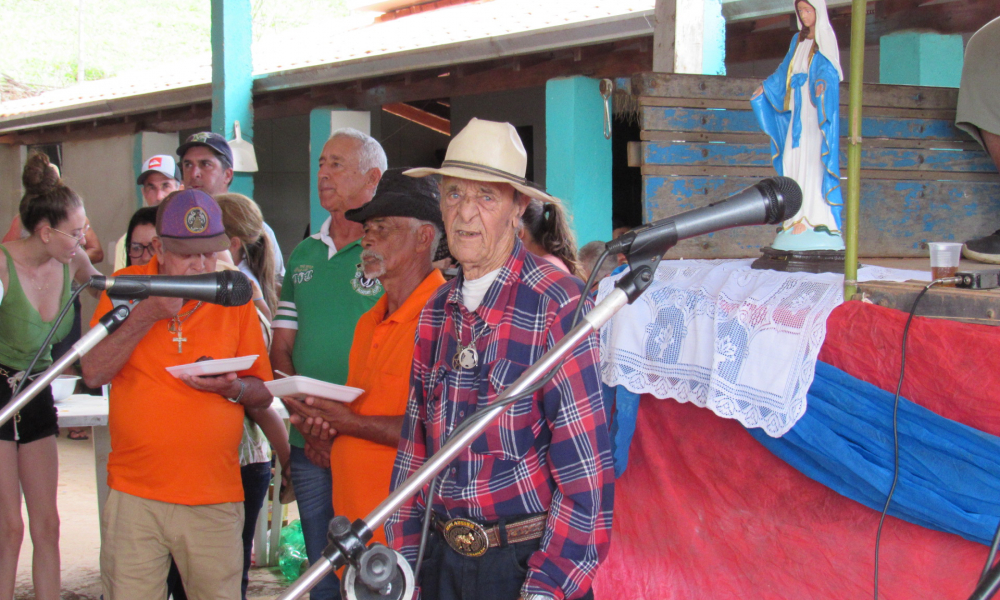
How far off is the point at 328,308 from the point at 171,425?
68 centimetres

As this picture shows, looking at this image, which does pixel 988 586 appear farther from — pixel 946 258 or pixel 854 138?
pixel 854 138

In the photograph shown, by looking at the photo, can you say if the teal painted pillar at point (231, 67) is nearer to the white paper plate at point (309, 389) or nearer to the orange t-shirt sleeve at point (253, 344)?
the orange t-shirt sleeve at point (253, 344)

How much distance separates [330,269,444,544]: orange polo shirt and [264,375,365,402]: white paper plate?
0.10m

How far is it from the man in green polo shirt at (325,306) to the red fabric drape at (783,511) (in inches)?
41.8

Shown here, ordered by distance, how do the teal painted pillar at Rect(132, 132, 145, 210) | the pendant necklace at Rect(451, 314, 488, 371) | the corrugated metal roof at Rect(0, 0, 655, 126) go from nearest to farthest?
the pendant necklace at Rect(451, 314, 488, 371) → the corrugated metal roof at Rect(0, 0, 655, 126) → the teal painted pillar at Rect(132, 132, 145, 210)

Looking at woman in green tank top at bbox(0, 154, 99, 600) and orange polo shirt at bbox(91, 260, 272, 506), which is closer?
orange polo shirt at bbox(91, 260, 272, 506)

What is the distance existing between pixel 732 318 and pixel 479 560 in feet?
3.41

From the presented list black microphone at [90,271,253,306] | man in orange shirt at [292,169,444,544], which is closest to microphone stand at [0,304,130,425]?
black microphone at [90,271,253,306]

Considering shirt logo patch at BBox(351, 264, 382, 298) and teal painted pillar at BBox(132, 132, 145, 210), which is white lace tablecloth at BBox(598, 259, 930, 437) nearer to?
shirt logo patch at BBox(351, 264, 382, 298)

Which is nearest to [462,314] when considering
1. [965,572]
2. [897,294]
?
[897,294]

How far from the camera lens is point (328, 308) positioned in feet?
10.3

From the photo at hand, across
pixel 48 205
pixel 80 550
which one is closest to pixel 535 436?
pixel 48 205

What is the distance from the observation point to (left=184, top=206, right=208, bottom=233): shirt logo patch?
276 centimetres

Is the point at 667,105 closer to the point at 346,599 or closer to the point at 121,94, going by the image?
the point at 346,599
